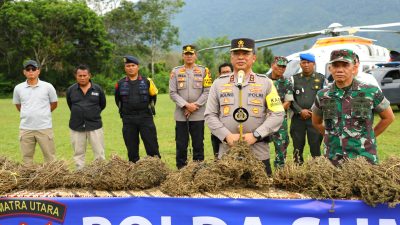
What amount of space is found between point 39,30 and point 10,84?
5.35 m

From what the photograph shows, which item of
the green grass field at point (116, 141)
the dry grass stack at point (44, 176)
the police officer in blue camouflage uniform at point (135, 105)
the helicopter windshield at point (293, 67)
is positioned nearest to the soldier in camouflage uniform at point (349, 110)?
the dry grass stack at point (44, 176)

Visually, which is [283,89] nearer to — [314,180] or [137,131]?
[137,131]

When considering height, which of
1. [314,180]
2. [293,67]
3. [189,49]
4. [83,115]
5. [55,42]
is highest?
[55,42]

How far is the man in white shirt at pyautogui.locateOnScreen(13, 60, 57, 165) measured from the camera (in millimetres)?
5395

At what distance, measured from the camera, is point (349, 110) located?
309cm

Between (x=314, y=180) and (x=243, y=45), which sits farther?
(x=243, y=45)

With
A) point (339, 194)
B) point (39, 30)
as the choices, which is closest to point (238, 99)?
point (339, 194)

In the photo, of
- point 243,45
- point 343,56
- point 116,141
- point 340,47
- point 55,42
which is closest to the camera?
point 343,56

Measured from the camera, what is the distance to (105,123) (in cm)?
1321

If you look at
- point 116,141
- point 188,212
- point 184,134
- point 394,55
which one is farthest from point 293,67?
point 188,212

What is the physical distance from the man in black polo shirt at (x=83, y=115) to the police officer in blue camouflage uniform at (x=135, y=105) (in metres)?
0.32

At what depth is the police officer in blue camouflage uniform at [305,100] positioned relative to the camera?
5309mm

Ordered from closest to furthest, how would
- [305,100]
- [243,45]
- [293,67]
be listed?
[243,45], [305,100], [293,67]

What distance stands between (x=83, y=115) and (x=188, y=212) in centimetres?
318
